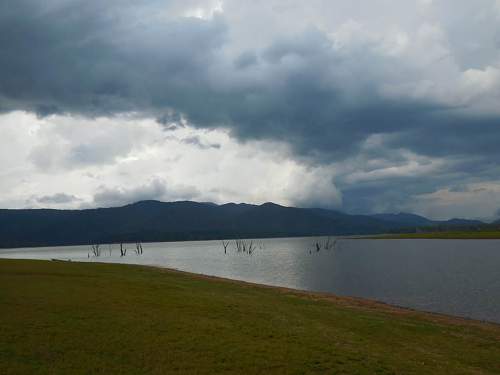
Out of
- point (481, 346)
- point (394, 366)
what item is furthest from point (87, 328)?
point (481, 346)

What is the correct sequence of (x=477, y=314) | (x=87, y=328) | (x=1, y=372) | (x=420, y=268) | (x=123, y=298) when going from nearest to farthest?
(x=1, y=372), (x=87, y=328), (x=123, y=298), (x=477, y=314), (x=420, y=268)

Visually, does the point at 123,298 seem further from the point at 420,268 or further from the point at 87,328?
the point at 420,268

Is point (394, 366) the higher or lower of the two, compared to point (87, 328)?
lower

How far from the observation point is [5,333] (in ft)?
A: 68.9

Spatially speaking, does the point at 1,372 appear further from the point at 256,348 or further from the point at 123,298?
the point at 123,298

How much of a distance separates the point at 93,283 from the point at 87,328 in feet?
70.3

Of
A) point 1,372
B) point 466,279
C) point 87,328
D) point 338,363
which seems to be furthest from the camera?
point 466,279

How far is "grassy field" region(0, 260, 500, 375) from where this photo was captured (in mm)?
18438

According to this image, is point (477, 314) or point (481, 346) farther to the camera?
point (477, 314)

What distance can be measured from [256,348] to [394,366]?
6.70 m

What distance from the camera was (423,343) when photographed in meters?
26.7

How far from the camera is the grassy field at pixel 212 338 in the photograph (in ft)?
60.5

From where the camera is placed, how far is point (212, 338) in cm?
2262

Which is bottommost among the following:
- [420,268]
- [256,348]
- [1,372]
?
[420,268]
